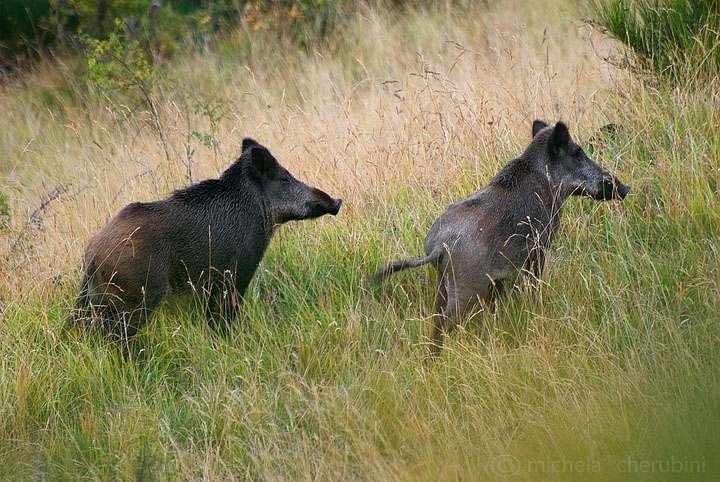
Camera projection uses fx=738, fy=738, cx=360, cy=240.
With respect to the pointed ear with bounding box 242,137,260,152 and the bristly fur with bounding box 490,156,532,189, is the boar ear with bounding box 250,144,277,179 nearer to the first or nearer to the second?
the pointed ear with bounding box 242,137,260,152

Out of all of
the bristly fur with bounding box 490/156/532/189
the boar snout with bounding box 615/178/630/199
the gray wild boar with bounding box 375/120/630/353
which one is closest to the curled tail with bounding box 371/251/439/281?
the gray wild boar with bounding box 375/120/630/353

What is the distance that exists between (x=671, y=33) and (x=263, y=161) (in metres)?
3.97

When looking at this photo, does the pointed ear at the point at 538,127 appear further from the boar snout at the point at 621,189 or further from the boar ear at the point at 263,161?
the boar ear at the point at 263,161

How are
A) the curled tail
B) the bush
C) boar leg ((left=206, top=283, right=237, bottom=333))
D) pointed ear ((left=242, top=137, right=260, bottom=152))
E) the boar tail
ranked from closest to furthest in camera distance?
the curled tail, the boar tail, boar leg ((left=206, top=283, right=237, bottom=333)), pointed ear ((left=242, top=137, right=260, bottom=152)), the bush

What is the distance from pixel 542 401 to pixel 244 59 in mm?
8610

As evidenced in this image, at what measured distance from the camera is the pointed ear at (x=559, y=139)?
5203mm

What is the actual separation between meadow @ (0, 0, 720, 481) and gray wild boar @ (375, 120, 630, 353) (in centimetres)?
19

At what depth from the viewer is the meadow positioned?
3820mm

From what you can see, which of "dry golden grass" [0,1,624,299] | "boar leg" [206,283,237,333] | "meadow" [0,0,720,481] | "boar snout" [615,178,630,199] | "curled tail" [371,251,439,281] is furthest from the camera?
"dry golden grass" [0,1,624,299]

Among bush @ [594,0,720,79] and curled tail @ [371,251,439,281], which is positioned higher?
bush @ [594,0,720,79]

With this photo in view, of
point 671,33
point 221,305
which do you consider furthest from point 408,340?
point 671,33

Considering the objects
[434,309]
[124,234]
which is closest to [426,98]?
[434,309]

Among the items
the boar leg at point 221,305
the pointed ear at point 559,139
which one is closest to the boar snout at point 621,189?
the pointed ear at point 559,139

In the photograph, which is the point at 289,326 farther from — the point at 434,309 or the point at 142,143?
the point at 142,143
